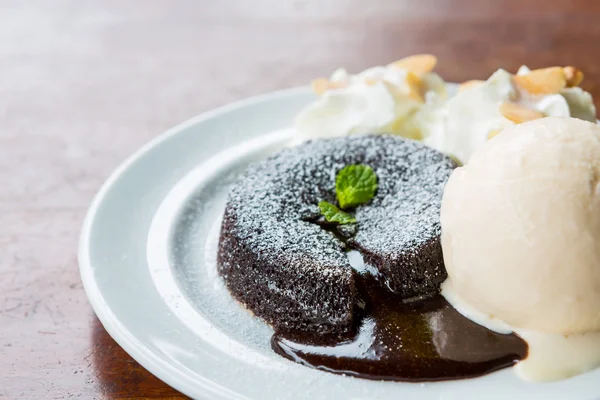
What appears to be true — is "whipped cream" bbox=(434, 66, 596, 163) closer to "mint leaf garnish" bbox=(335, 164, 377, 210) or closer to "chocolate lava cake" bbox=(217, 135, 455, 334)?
"chocolate lava cake" bbox=(217, 135, 455, 334)

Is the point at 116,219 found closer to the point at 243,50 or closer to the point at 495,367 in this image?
the point at 495,367

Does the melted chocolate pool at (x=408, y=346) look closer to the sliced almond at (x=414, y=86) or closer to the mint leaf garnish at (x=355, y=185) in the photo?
the mint leaf garnish at (x=355, y=185)

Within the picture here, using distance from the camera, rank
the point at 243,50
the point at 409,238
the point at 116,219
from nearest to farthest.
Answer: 1. the point at 409,238
2. the point at 116,219
3. the point at 243,50

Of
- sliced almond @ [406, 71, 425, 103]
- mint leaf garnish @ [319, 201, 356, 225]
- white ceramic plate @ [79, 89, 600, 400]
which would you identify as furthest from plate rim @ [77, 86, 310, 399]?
sliced almond @ [406, 71, 425, 103]

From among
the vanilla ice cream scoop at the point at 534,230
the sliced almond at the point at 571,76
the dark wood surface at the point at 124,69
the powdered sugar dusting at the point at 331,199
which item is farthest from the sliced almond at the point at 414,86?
the vanilla ice cream scoop at the point at 534,230

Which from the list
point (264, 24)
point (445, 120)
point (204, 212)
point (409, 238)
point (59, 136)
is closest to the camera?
point (409, 238)

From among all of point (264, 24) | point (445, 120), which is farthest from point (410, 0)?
point (445, 120)

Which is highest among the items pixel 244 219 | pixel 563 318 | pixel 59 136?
pixel 563 318
